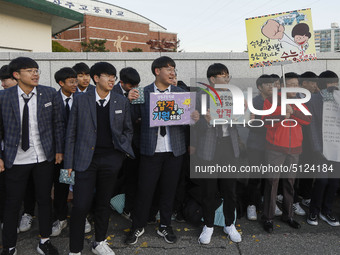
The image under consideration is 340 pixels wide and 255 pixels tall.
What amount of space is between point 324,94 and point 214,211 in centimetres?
210

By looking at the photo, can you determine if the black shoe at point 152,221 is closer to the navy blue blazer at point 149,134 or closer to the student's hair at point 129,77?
the navy blue blazer at point 149,134

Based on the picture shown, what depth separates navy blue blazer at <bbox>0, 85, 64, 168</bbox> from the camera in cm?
285

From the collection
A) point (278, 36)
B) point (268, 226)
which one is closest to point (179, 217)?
point (268, 226)

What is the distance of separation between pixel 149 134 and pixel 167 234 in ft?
4.06

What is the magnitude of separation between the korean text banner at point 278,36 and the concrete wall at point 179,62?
2.55 meters

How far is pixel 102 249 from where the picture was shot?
120 inches

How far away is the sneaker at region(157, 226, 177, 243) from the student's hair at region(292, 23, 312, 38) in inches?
117

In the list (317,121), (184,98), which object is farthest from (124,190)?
(317,121)

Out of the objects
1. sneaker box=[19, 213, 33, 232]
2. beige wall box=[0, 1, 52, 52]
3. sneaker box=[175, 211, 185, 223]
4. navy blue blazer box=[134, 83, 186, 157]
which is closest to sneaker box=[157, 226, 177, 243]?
sneaker box=[175, 211, 185, 223]

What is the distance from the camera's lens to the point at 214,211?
3465 mm

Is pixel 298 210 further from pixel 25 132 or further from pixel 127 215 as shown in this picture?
pixel 25 132

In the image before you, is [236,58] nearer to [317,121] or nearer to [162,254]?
[317,121]

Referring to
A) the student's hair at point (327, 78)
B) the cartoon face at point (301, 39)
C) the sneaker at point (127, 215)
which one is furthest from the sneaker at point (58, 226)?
the student's hair at point (327, 78)

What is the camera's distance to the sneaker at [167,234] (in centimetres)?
337
